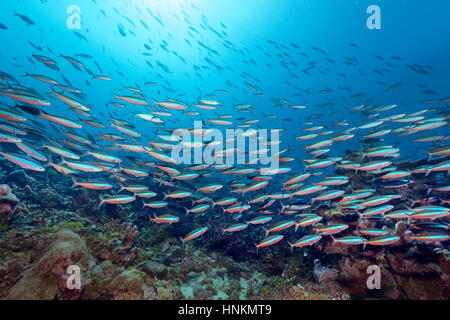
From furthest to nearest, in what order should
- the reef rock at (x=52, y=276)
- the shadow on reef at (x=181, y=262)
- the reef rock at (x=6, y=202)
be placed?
the reef rock at (x=6, y=202) → the shadow on reef at (x=181, y=262) → the reef rock at (x=52, y=276)

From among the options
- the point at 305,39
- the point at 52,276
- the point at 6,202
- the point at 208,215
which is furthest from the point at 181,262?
the point at 305,39

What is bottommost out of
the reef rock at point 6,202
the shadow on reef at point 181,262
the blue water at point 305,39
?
the shadow on reef at point 181,262

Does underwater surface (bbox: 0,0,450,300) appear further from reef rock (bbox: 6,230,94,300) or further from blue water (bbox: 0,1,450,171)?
blue water (bbox: 0,1,450,171)

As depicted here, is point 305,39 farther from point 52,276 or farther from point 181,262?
point 52,276

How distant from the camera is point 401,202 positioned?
783cm

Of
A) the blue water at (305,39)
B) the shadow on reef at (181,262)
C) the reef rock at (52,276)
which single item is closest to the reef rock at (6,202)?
the shadow on reef at (181,262)

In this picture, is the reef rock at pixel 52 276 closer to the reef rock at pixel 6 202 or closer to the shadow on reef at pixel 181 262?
the shadow on reef at pixel 181 262

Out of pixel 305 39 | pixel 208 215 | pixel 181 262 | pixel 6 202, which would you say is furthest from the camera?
pixel 305 39

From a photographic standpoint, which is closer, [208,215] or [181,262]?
[181,262]

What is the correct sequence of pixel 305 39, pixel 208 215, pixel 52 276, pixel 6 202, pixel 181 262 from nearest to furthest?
pixel 52 276 < pixel 6 202 < pixel 181 262 < pixel 208 215 < pixel 305 39

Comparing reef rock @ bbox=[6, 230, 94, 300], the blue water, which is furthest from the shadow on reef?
the blue water

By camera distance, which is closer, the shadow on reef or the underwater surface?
the shadow on reef

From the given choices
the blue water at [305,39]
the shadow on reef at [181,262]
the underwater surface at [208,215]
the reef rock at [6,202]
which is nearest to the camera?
the shadow on reef at [181,262]
